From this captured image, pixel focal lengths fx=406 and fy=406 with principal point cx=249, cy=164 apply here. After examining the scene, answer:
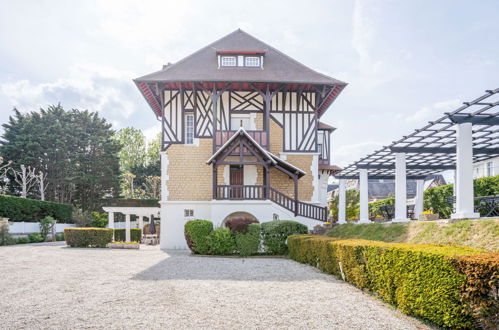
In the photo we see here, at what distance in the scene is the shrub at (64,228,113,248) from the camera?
20156mm

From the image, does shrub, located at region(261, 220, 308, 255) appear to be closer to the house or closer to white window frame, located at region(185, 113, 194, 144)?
the house

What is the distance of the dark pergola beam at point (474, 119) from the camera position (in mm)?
10805

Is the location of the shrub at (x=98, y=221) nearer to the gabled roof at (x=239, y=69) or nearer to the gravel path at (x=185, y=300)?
the gabled roof at (x=239, y=69)

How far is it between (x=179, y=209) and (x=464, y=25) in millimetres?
14641

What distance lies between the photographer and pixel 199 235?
53.2 feet

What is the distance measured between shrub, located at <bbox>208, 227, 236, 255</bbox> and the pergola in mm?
6355

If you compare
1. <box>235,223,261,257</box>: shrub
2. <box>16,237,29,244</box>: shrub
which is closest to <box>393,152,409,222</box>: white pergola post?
<box>235,223,261,257</box>: shrub

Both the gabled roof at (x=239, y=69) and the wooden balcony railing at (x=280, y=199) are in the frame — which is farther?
the gabled roof at (x=239, y=69)

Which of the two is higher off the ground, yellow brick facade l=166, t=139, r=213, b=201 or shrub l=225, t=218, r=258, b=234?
yellow brick facade l=166, t=139, r=213, b=201

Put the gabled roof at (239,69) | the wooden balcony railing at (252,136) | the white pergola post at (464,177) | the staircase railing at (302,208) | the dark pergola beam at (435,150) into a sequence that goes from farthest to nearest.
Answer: the wooden balcony railing at (252,136), the gabled roof at (239,69), the staircase railing at (302,208), the dark pergola beam at (435,150), the white pergola post at (464,177)

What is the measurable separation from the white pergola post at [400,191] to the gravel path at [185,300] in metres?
4.39

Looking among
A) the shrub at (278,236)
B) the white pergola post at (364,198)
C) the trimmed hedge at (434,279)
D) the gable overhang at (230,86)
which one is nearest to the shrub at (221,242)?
the shrub at (278,236)

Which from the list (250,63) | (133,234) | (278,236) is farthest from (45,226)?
(278,236)

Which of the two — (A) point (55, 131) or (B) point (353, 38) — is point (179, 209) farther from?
(A) point (55, 131)
